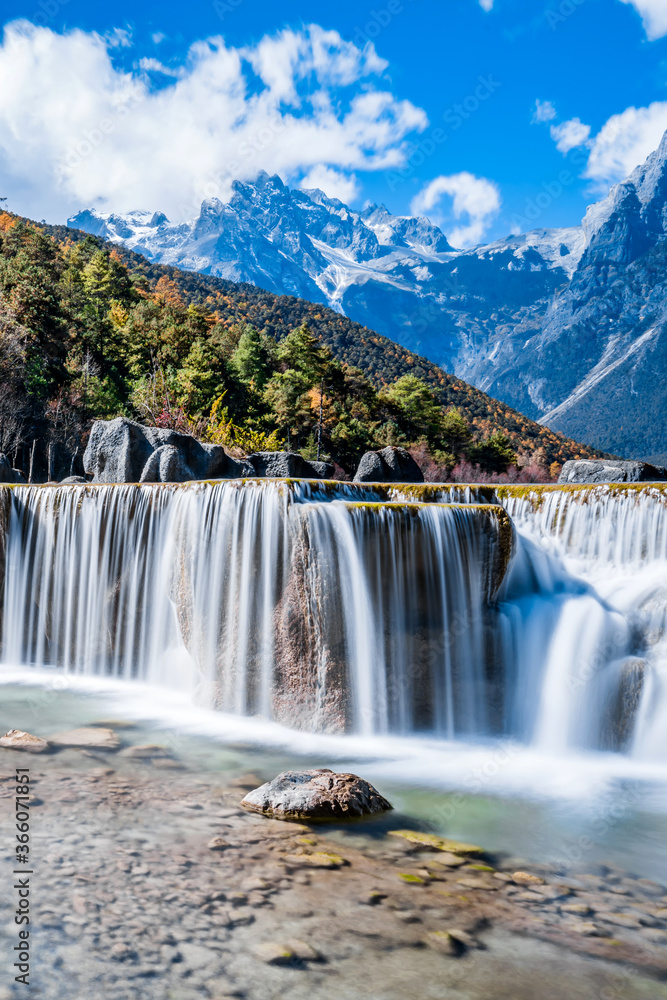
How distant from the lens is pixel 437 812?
727 centimetres

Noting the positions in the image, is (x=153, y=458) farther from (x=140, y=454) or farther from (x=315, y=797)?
(x=315, y=797)

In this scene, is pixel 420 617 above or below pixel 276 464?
below

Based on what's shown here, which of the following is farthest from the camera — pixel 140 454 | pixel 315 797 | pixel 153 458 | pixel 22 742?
pixel 140 454

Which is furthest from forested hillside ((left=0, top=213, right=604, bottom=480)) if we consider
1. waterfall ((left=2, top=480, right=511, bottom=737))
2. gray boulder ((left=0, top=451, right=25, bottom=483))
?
waterfall ((left=2, top=480, right=511, bottom=737))

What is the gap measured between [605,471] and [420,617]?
14977 mm

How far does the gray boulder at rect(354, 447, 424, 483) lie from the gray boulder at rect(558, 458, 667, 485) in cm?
829

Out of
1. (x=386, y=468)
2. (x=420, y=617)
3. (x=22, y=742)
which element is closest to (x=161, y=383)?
(x=386, y=468)

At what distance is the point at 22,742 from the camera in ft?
28.0

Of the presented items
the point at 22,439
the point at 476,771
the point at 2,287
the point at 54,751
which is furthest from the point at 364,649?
the point at 2,287

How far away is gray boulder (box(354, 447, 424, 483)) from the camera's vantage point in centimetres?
3059

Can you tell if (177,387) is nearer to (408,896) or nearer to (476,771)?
(476,771)

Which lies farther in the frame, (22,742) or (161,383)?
(161,383)

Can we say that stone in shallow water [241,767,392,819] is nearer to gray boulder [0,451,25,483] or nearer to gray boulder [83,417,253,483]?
gray boulder [83,417,253,483]

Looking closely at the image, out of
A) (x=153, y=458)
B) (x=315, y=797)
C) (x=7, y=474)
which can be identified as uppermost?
(x=153, y=458)
